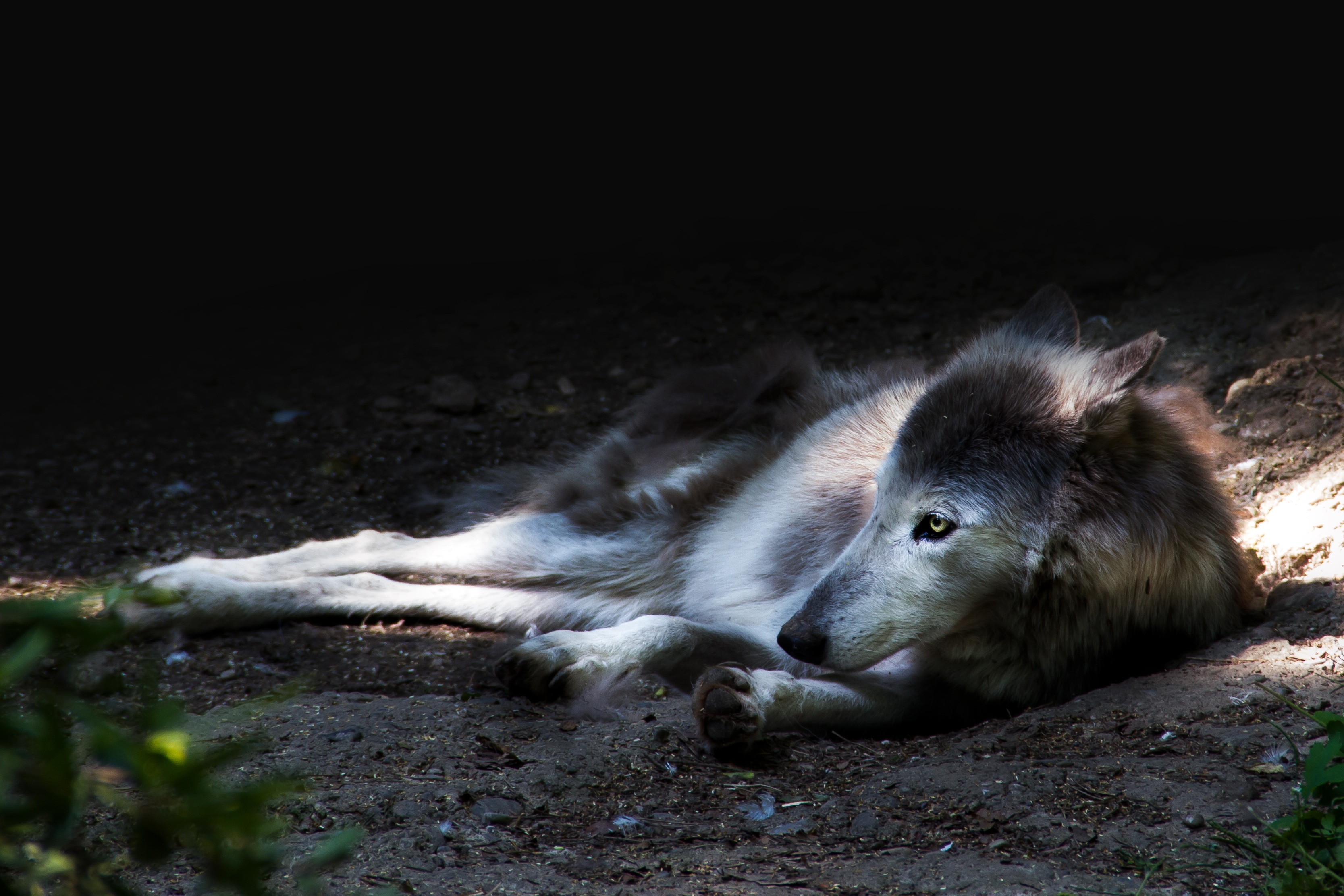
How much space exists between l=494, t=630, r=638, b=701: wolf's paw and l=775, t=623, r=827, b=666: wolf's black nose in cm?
62

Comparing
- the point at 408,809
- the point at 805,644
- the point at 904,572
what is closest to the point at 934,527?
the point at 904,572

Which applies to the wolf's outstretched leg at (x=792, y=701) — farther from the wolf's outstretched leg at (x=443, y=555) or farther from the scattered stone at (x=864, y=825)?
the wolf's outstretched leg at (x=443, y=555)

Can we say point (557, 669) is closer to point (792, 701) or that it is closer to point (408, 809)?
point (792, 701)

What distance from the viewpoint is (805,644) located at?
307cm

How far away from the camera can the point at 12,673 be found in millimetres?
770

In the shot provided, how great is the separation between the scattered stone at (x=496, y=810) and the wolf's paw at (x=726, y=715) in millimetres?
609

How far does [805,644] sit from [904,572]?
0.38m

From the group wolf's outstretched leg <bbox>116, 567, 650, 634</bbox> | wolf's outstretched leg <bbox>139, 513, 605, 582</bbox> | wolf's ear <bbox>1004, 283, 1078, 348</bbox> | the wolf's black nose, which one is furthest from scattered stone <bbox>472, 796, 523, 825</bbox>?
wolf's ear <bbox>1004, 283, 1078, 348</bbox>

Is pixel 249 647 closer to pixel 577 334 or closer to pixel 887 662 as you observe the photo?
pixel 887 662

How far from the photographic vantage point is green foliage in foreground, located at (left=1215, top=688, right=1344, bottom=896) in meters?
1.81

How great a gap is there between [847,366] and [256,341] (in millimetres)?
3976

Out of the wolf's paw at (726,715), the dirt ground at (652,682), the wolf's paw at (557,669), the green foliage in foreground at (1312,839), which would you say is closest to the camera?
the green foliage in foreground at (1312,839)

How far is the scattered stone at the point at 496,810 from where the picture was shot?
246 centimetres

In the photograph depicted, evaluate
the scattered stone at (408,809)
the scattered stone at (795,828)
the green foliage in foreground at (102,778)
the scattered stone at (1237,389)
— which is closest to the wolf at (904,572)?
the scattered stone at (795,828)
